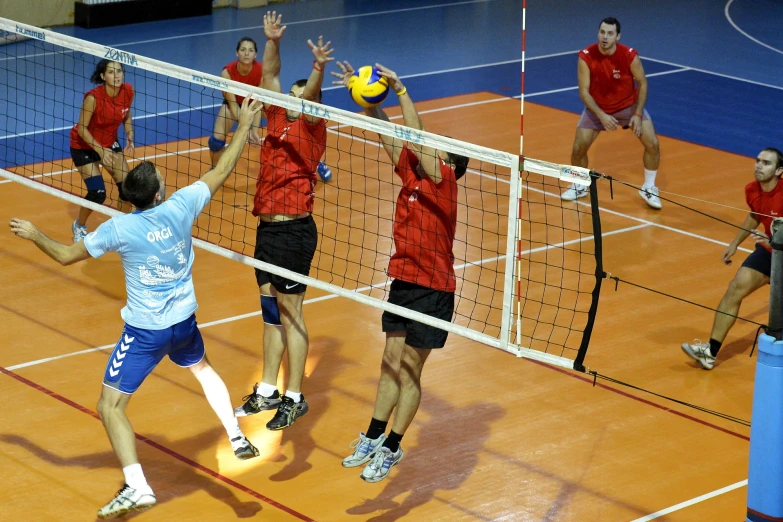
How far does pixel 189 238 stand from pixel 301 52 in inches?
587

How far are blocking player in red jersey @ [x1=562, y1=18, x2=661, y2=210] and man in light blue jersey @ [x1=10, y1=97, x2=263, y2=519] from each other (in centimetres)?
739

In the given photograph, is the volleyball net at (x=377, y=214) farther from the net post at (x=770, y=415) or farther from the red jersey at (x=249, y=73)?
the net post at (x=770, y=415)

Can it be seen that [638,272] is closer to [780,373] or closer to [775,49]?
[780,373]

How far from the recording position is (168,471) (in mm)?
7906

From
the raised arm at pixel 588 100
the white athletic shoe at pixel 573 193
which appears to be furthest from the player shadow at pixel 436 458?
the raised arm at pixel 588 100

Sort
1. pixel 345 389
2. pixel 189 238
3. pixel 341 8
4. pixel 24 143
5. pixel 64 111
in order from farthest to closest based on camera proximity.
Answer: pixel 341 8 < pixel 64 111 < pixel 24 143 < pixel 345 389 < pixel 189 238

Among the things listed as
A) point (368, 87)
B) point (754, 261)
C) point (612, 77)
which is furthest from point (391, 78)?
point (612, 77)

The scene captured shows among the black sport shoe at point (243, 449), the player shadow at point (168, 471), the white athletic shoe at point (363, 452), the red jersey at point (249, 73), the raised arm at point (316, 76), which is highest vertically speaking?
the raised arm at point (316, 76)

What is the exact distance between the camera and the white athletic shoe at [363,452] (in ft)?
24.5

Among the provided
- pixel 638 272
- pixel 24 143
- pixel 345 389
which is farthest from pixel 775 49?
pixel 345 389

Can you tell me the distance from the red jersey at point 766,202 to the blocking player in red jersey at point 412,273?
10.6ft

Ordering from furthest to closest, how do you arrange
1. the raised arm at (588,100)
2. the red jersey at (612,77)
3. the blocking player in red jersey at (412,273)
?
the red jersey at (612,77) < the raised arm at (588,100) < the blocking player in red jersey at (412,273)

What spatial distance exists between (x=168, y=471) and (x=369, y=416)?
1.58 metres

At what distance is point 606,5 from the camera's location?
26.2 meters
